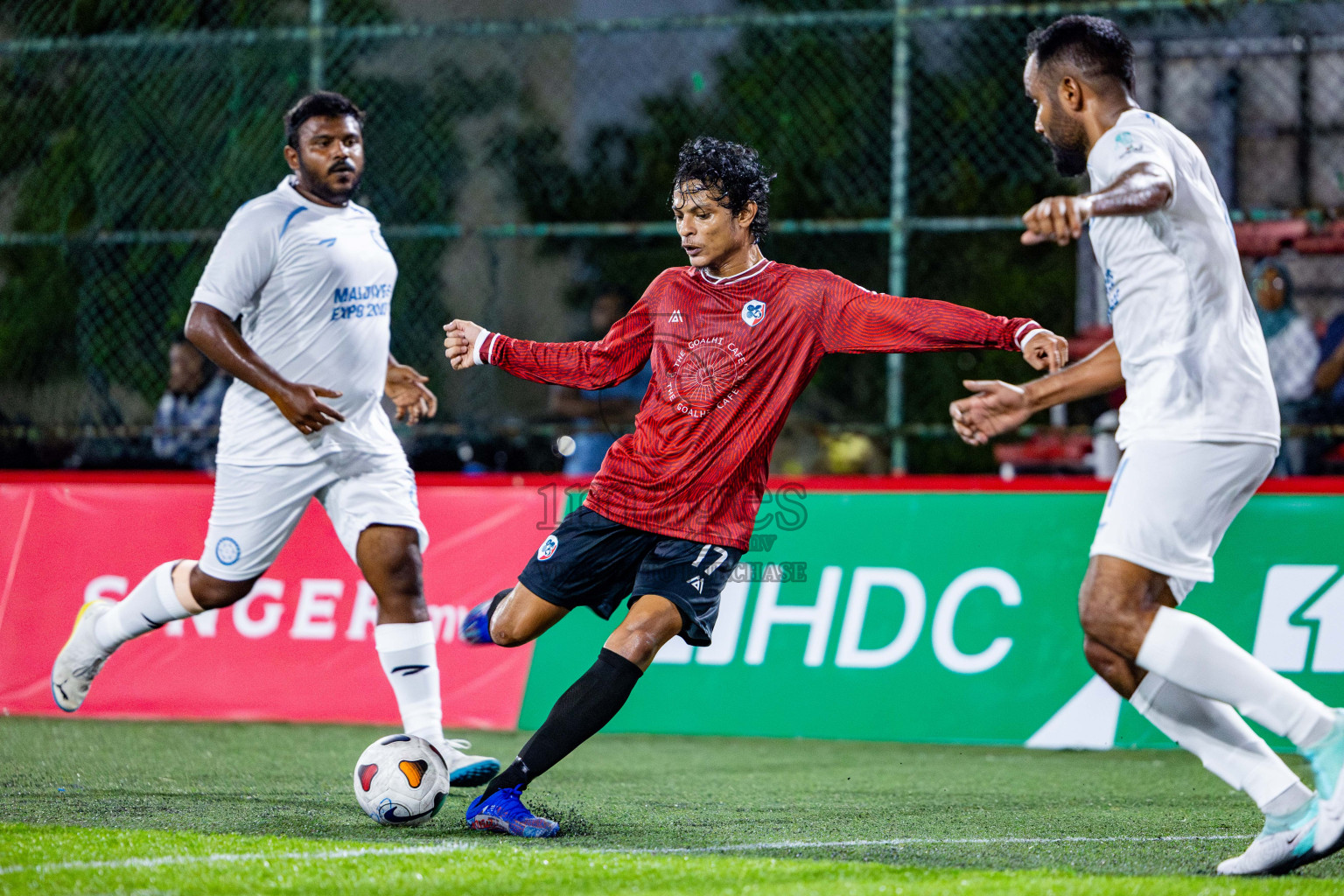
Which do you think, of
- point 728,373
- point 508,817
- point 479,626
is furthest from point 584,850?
point 728,373

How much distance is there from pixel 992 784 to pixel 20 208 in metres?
7.61

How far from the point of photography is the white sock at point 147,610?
6070mm

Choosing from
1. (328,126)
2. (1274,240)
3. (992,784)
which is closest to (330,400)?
(328,126)

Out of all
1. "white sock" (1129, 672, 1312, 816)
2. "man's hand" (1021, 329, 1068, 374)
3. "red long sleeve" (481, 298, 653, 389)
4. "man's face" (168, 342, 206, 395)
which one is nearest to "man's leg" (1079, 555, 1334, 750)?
"white sock" (1129, 672, 1312, 816)

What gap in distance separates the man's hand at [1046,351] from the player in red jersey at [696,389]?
0.68 ft

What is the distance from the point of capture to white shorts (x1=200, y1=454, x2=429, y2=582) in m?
5.86

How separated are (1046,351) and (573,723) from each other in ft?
5.82

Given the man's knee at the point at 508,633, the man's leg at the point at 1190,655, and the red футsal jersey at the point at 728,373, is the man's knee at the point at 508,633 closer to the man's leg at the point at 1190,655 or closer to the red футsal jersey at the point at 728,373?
the red футsal jersey at the point at 728,373

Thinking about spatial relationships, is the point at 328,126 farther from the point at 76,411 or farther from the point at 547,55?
the point at 76,411

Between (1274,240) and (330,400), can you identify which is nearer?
(330,400)

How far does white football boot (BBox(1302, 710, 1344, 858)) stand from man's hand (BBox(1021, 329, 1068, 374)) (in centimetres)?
120

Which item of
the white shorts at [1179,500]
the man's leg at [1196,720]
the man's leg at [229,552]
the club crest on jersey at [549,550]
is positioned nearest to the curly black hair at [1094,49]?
the white shorts at [1179,500]

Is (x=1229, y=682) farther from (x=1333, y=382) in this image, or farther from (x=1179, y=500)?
(x=1333, y=382)

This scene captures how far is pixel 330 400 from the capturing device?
233 inches
